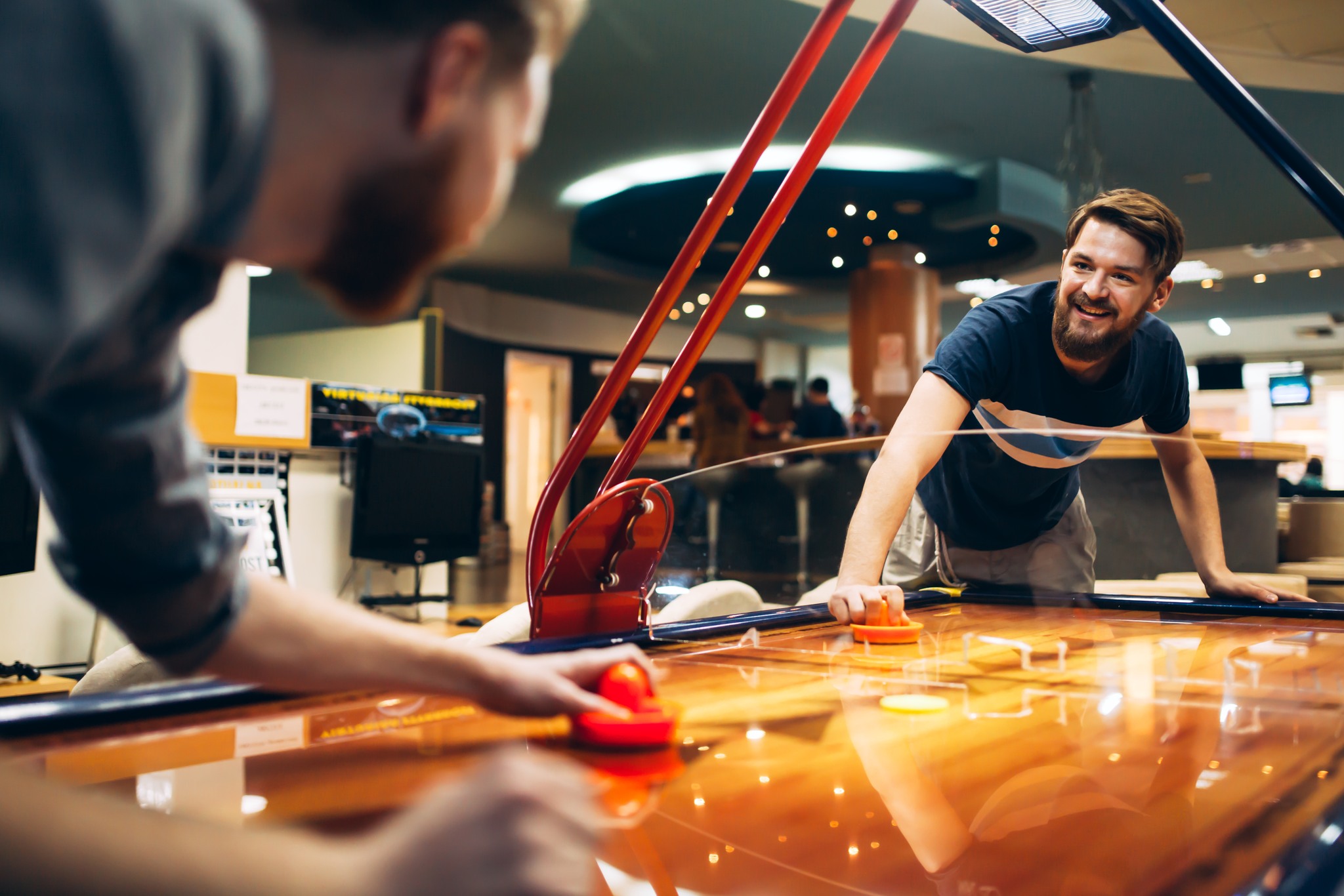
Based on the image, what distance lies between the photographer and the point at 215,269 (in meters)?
0.43

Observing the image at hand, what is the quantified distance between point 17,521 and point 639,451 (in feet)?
5.77

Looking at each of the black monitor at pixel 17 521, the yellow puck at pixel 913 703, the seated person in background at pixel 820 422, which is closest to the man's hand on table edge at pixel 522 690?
the yellow puck at pixel 913 703

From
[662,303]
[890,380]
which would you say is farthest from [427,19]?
[890,380]

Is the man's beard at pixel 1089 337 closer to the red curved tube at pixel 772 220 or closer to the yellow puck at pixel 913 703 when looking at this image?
the red curved tube at pixel 772 220

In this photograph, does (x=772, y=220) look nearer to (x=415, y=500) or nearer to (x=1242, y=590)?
(x=1242, y=590)

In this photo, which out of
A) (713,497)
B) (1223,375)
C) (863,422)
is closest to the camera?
(713,497)

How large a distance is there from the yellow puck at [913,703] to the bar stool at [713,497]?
666mm

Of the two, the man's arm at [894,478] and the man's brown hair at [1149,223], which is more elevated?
the man's brown hair at [1149,223]

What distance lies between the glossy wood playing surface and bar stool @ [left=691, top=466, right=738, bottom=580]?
657 millimetres

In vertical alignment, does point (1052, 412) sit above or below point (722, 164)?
below

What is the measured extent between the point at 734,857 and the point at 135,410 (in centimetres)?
41

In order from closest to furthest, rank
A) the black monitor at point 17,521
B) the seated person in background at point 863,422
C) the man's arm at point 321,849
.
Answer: the man's arm at point 321,849 → the black monitor at point 17,521 → the seated person in background at point 863,422

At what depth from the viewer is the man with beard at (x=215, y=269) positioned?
0.92 ft

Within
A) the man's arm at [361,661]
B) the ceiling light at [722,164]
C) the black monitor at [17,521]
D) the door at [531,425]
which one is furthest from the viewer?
the door at [531,425]
